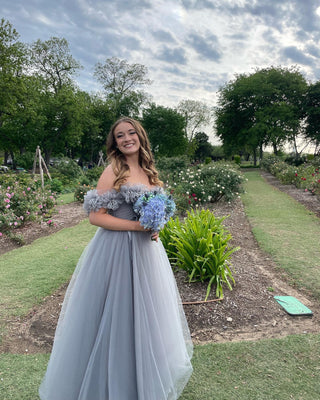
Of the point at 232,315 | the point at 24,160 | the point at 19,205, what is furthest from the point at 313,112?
the point at 232,315

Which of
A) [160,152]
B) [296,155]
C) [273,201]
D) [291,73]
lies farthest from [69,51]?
[273,201]

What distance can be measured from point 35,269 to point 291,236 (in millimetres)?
5816

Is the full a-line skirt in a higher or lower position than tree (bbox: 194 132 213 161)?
lower

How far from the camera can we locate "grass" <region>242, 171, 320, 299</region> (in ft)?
16.0

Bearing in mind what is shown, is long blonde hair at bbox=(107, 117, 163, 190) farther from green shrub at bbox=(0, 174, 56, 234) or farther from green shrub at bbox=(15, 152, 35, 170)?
green shrub at bbox=(15, 152, 35, 170)

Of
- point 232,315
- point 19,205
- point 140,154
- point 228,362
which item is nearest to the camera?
point 140,154

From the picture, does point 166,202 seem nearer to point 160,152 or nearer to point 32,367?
point 32,367

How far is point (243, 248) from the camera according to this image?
244 inches

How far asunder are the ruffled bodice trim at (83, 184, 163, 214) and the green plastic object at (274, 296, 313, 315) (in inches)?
105

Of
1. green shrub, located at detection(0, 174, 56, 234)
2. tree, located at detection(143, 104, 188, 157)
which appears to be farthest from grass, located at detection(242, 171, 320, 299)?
tree, located at detection(143, 104, 188, 157)

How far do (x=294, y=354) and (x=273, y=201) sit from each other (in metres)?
10.5

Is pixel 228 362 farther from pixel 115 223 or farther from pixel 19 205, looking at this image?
pixel 19 205

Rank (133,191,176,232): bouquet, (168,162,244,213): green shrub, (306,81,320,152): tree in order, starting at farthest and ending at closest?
(306,81,320,152): tree < (168,162,244,213): green shrub < (133,191,176,232): bouquet

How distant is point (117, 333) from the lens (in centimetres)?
204
